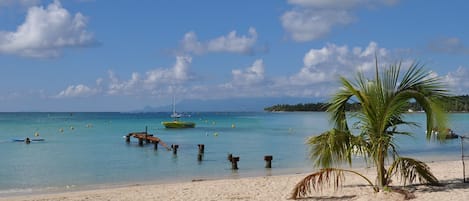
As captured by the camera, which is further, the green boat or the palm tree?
the green boat

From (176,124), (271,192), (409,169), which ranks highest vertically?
(176,124)

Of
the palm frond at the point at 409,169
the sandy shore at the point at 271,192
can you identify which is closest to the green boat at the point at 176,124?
the sandy shore at the point at 271,192

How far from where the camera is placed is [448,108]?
9844mm

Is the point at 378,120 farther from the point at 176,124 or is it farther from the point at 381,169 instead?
the point at 176,124

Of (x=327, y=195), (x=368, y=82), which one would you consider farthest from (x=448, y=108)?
(x=327, y=195)

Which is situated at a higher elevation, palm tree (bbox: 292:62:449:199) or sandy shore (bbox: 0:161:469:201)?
palm tree (bbox: 292:62:449:199)

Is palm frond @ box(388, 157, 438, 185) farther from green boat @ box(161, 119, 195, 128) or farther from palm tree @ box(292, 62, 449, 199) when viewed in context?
green boat @ box(161, 119, 195, 128)

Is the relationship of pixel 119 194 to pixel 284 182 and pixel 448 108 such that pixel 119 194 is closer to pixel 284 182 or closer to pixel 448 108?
pixel 284 182

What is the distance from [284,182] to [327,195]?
13.5 feet

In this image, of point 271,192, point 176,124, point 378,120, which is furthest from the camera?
point 176,124

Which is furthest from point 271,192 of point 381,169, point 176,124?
point 176,124

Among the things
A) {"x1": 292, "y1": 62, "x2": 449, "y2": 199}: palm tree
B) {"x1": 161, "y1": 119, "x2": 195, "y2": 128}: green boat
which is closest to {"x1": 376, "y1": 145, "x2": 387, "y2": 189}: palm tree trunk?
{"x1": 292, "y1": 62, "x2": 449, "y2": 199}: palm tree

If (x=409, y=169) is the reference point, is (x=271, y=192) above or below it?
below

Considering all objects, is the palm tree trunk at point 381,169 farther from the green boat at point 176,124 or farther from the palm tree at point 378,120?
the green boat at point 176,124
